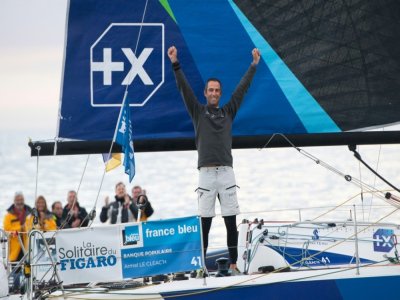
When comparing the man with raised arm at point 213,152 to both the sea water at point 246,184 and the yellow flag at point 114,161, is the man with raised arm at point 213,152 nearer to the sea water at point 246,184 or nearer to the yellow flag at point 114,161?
the yellow flag at point 114,161

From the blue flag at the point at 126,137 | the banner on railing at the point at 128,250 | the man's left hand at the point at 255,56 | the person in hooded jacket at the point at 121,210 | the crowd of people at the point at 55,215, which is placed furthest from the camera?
the person in hooded jacket at the point at 121,210

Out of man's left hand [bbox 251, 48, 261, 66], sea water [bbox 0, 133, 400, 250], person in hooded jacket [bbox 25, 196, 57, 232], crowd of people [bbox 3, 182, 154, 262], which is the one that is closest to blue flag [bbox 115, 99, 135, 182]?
man's left hand [bbox 251, 48, 261, 66]

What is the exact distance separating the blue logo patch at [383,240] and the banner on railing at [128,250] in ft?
7.42

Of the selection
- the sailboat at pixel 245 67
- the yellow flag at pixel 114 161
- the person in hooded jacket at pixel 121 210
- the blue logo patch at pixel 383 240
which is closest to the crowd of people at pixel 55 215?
the person in hooded jacket at pixel 121 210

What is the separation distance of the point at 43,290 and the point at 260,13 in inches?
120

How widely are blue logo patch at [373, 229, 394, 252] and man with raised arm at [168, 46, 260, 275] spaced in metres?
1.64

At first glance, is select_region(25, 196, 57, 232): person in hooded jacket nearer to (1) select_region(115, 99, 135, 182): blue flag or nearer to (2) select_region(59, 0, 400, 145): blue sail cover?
(2) select_region(59, 0, 400, 145): blue sail cover

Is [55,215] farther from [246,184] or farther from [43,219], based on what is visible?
[246,184]

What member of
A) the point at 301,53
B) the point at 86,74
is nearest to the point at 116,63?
the point at 86,74

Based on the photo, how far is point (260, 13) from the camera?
32.9 feet

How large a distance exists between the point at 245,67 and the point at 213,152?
1.21 metres

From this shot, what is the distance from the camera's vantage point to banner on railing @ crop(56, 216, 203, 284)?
27.5 feet

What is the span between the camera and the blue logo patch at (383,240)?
10.2 m

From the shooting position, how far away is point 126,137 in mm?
9156
